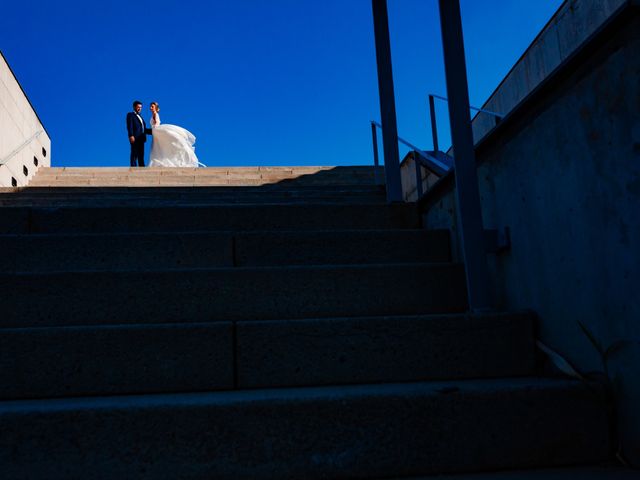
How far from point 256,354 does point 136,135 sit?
7.95 metres

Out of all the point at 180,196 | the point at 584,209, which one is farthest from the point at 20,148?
the point at 584,209

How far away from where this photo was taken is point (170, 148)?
9.03 meters

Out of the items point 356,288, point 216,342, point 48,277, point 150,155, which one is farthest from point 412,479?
point 150,155

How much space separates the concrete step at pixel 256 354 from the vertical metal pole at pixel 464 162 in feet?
0.67

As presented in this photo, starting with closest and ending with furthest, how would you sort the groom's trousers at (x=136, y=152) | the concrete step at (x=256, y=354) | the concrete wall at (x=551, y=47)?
1. the concrete step at (x=256, y=354)
2. the concrete wall at (x=551, y=47)
3. the groom's trousers at (x=136, y=152)

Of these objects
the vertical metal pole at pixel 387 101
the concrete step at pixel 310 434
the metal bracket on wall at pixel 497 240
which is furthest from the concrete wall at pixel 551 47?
the concrete step at pixel 310 434

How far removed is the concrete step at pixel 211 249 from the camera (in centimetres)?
222

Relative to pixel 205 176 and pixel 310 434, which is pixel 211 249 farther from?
pixel 205 176

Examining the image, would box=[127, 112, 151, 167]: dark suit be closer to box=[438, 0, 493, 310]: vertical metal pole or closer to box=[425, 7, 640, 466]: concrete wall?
box=[438, 0, 493, 310]: vertical metal pole

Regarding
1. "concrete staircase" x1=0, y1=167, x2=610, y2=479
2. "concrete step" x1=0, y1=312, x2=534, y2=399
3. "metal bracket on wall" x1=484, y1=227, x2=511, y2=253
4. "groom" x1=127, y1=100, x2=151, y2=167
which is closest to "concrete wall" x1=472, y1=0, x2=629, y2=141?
"metal bracket on wall" x1=484, y1=227, x2=511, y2=253

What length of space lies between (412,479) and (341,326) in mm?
511

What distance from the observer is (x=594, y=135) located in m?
1.49

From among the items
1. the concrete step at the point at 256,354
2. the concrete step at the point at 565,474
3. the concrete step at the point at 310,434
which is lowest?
the concrete step at the point at 565,474

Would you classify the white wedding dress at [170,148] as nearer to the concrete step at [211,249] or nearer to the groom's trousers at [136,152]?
the groom's trousers at [136,152]
